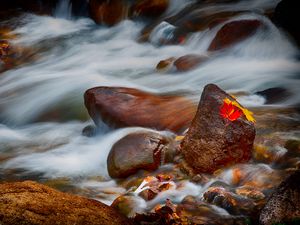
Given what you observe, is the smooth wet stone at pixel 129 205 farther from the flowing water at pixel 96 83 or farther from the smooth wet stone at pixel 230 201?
the smooth wet stone at pixel 230 201

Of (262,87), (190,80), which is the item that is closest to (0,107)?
(190,80)

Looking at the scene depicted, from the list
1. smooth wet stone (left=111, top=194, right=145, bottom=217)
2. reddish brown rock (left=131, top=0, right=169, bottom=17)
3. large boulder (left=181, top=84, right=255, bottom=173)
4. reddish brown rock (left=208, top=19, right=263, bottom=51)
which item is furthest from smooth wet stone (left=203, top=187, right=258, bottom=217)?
reddish brown rock (left=131, top=0, right=169, bottom=17)

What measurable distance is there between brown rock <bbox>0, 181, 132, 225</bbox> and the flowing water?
1.16 metres

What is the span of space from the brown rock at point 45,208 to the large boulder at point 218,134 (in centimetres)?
157

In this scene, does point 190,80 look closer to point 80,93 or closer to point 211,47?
point 211,47

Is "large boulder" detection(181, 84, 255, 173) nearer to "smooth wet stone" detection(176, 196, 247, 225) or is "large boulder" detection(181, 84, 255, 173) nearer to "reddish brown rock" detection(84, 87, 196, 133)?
"smooth wet stone" detection(176, 196, 247, 225)

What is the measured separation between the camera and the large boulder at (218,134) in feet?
15.8

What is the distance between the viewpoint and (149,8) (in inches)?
532

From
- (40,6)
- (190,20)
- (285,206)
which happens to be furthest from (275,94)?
(40,6)

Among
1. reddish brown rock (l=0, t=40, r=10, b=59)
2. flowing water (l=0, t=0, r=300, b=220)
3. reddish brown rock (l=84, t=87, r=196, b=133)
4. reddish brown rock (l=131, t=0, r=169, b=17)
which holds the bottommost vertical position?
reddish brown rock (l=0, t=40, r=10, b=59)

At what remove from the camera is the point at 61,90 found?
9.74 metres

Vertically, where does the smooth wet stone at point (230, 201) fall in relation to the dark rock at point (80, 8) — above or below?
above

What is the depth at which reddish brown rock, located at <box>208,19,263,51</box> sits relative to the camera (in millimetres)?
9508

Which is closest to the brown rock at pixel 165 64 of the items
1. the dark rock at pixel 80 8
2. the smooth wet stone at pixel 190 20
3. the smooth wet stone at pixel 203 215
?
the smooth wet stone at pixel 190 20
